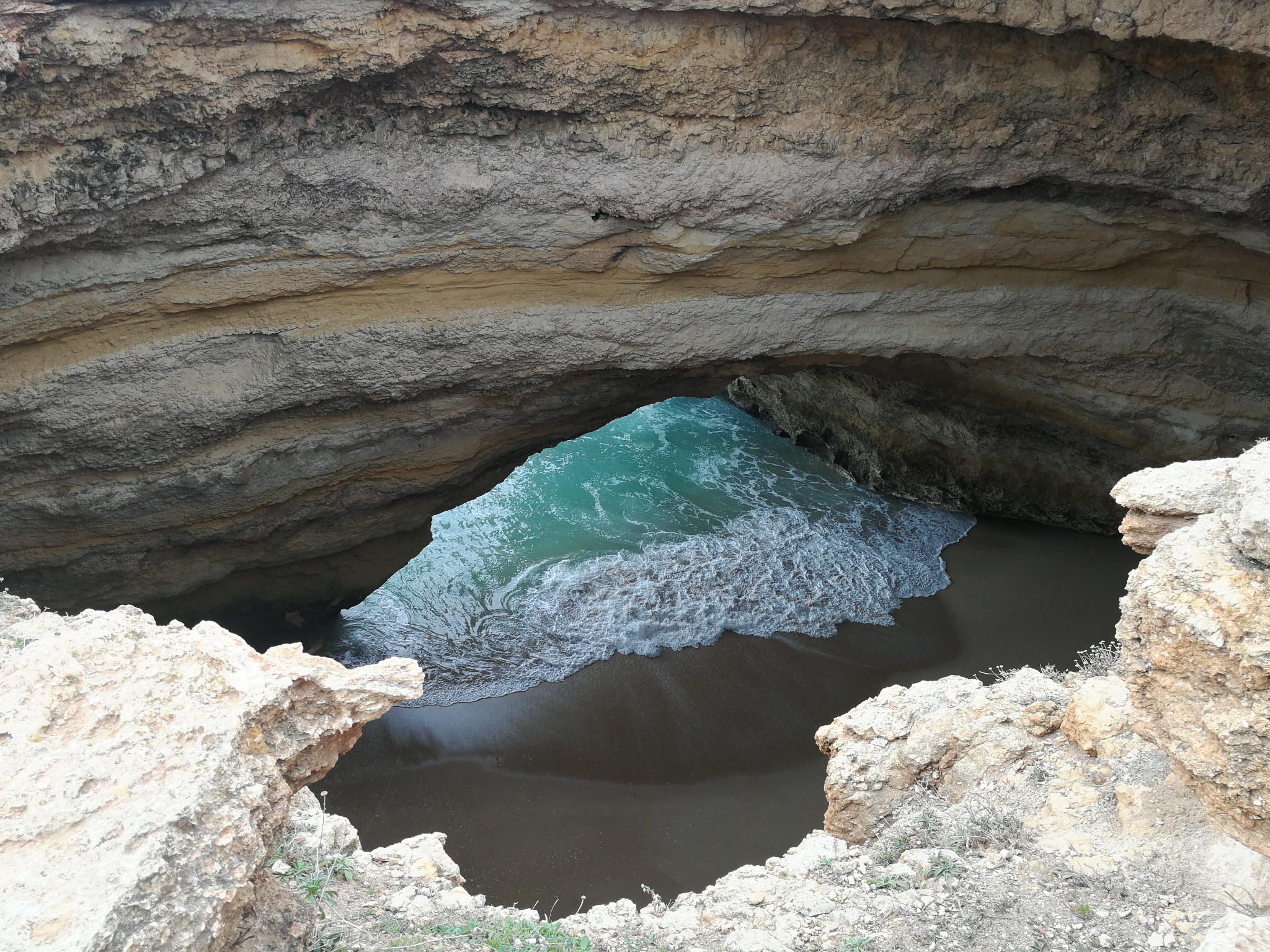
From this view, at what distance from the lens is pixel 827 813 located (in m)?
3.59

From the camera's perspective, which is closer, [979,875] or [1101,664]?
[979,875]

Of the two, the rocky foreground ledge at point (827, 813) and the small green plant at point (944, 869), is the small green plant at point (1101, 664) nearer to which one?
the rocky foreground ledge at point (827, 813)

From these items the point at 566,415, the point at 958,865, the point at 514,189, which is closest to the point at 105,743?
the point at 958,865

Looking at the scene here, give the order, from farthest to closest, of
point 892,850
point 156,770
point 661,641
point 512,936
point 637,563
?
point 637,563 < point 661,641 < point 892,850 < point 512,936 < point 156,770

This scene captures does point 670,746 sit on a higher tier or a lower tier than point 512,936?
lower

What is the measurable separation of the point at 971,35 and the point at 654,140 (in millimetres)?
1620

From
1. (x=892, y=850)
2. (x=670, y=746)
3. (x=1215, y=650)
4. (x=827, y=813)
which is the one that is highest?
(x=1215, y=650)

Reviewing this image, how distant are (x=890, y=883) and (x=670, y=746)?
3205 millimetres

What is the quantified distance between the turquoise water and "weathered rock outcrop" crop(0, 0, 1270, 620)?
1333 mm

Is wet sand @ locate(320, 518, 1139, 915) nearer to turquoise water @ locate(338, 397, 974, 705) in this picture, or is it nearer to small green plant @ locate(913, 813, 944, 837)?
turquoise water @ locate(338, 397, 974, 705)

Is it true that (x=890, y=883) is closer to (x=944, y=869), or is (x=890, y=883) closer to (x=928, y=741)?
(x=944, y=869)

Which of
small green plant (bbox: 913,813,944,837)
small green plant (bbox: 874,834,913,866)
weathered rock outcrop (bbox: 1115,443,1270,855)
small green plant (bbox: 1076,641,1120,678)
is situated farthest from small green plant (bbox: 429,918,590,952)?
small green plant (bbox: 1076,641,1120,678)

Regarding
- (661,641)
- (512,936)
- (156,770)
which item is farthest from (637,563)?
(156,770)

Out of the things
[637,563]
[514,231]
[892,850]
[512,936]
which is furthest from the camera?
[637,563]
